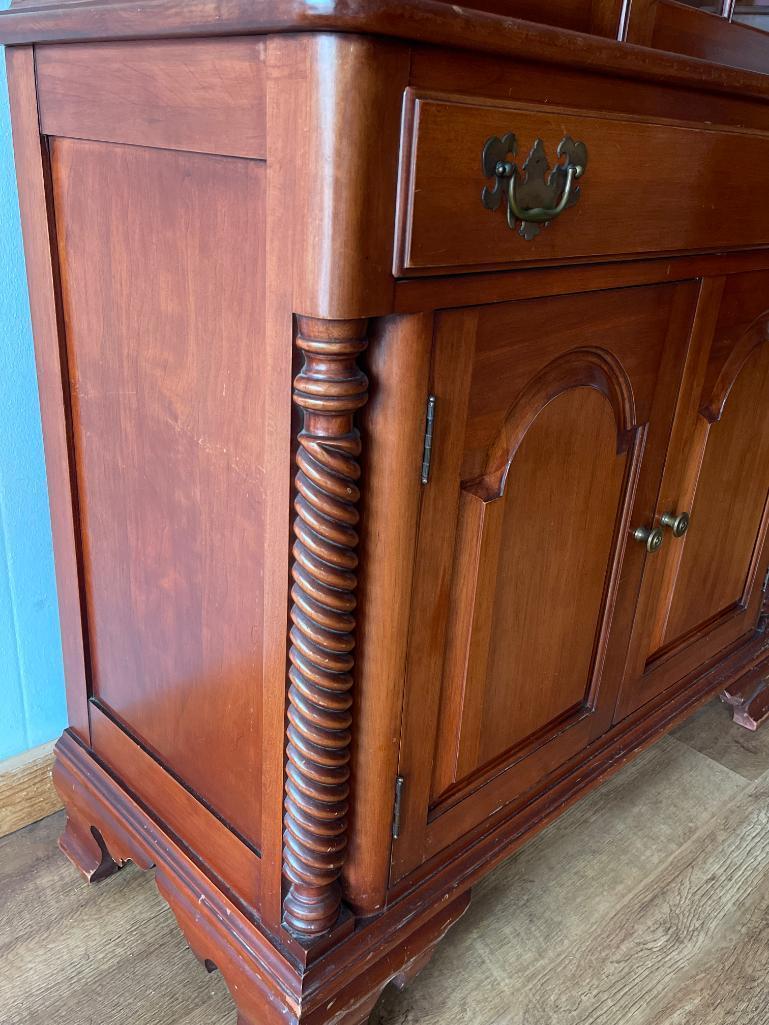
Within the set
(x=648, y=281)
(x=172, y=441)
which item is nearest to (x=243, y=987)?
(x=172, y=441)

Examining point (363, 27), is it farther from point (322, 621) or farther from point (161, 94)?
point (322, 621)

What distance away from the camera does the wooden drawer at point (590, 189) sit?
543mm

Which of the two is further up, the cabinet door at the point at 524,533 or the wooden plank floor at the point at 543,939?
the cabinet door at the point at 524,533

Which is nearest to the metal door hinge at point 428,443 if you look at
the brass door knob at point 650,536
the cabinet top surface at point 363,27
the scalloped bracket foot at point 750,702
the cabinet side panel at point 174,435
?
the cabinet side panel at point 174,435

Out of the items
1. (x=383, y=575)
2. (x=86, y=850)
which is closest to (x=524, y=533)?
(x=383, y=575)

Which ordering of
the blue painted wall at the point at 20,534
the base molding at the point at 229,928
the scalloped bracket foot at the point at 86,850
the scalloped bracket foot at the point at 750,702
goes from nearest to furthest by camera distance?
the base molding at the point at 229,928 < the blue painted wall at the point at 20,534 < the scalloped bracket foot at the point at 86,850 < the scalloped bracket foot at the point at 750,702

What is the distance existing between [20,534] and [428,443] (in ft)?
1.91

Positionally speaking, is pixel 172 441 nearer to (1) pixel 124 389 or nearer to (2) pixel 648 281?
(1) pixel 124 389

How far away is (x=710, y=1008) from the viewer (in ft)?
3.09

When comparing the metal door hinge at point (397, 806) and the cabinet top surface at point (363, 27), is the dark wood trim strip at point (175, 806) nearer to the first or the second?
the metal door hinge at point (397, 806)

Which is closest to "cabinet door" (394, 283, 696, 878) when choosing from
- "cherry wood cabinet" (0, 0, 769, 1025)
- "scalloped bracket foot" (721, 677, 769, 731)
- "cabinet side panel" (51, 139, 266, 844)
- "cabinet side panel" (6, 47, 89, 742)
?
"cherry wood cabinet" (0, 0, 769, 1025)

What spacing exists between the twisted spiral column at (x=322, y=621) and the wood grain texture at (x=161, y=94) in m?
0.14

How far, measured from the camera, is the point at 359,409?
2.00 feet

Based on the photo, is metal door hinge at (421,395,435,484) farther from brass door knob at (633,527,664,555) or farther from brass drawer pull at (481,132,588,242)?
brass door knob at (633,527,664,555)
